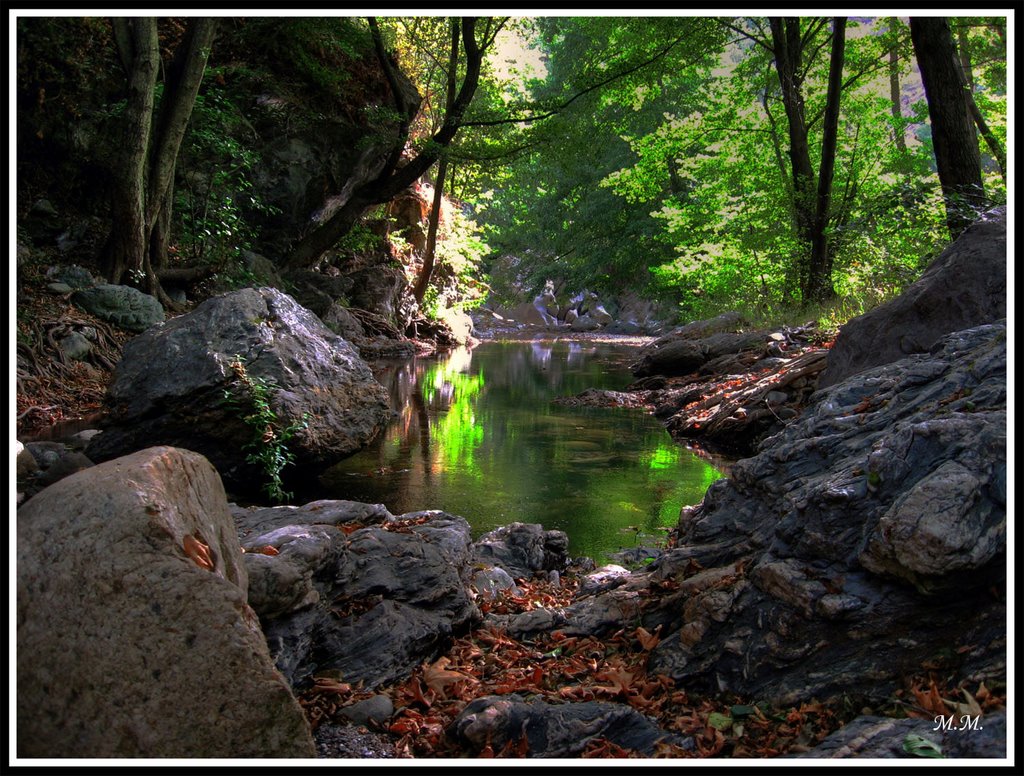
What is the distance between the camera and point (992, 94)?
17516 mm

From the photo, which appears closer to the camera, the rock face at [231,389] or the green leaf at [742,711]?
the green leaf at [742,711]

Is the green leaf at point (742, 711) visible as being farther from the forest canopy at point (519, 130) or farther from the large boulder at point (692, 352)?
the large boulder at point (692, 352)

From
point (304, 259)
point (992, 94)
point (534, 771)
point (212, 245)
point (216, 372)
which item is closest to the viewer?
point (534, 771)

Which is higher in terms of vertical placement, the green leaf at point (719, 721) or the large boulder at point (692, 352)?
the large boulder at point (692, 352)

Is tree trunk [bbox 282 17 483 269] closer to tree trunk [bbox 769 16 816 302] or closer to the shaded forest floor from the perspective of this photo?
tree trunk [bbox 769 16 816 302]

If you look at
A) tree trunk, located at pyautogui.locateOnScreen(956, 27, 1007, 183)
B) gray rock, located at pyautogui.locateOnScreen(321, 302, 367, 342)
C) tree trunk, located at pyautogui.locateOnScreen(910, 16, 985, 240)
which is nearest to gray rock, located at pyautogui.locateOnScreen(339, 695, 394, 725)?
tree trunk, located at pyautogui.locateOnScreen(910, 16, 985, 240)

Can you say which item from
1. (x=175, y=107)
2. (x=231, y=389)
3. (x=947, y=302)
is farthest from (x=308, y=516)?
(x=175, y=107)

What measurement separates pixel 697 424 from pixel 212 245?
28.6 ft

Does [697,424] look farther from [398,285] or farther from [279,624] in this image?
[398,285]

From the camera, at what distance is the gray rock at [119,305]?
9602 millimetres

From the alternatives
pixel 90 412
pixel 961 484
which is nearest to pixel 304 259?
pixel 90 412

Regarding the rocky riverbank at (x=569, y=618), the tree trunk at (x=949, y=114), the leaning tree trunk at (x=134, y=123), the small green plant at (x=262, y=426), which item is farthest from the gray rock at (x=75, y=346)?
the tree trunk at (x=949, y=114)

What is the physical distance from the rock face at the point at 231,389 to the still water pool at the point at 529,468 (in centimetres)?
61

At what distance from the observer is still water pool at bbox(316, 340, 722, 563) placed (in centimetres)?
592
